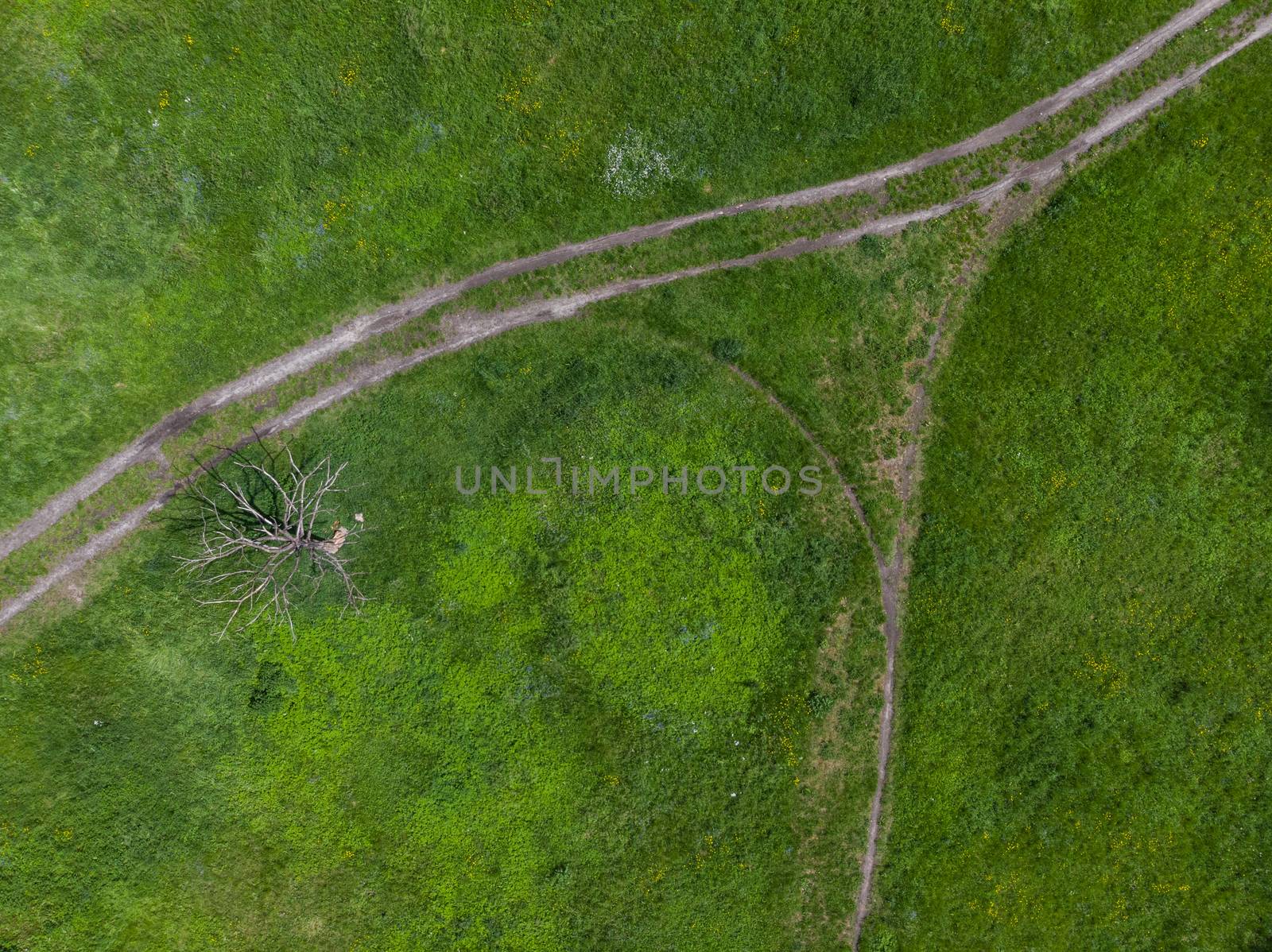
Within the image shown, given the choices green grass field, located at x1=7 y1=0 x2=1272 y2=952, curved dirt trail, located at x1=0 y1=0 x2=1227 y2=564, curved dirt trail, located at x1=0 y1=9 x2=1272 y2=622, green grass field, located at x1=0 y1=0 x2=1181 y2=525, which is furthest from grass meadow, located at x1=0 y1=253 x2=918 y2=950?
→ green grass field, located at x1=0 y1=0 x2=1181 y2=525

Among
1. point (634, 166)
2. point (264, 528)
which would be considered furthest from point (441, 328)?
point (264, 528)

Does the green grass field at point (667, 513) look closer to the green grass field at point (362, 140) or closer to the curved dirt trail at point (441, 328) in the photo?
the green grass field at point (362, 140)

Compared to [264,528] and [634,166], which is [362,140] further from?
[264,528]

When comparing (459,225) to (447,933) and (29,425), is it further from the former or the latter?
(447,933)

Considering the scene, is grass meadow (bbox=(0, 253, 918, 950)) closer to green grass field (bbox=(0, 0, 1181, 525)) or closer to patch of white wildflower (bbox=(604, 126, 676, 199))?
patch of white wildflower (bbox=(604, 126, 676, 199))

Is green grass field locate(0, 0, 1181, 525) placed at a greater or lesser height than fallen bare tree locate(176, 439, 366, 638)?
greater

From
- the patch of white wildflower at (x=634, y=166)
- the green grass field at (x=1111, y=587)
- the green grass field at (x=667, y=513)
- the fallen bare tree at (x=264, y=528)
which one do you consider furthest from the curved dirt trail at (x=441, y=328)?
the patch of white wildflower at (x=634, y=166)
